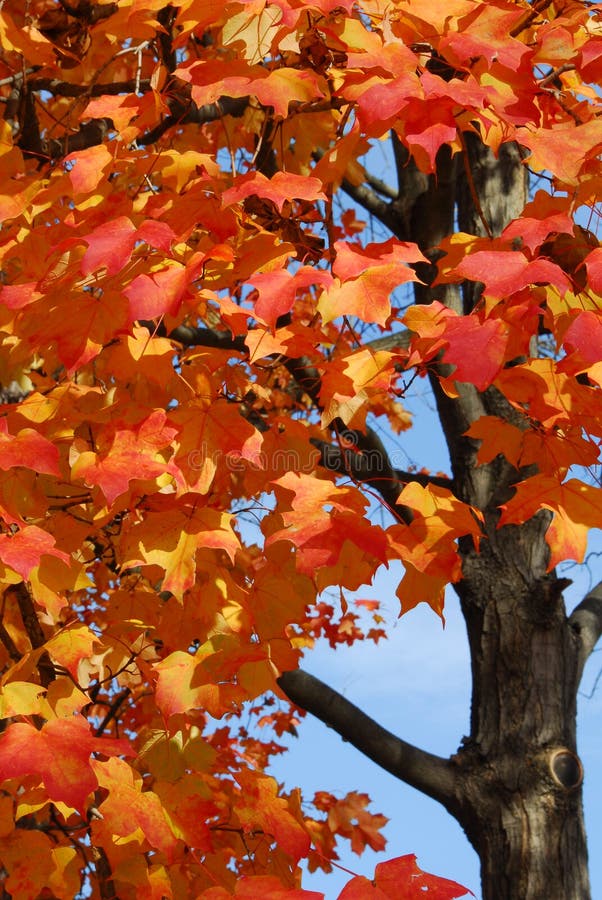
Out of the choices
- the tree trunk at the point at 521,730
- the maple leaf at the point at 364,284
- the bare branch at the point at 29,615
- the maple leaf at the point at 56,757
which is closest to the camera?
the maple leaf at the point at 56,757

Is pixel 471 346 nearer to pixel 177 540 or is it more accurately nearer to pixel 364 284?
pixel 364 284

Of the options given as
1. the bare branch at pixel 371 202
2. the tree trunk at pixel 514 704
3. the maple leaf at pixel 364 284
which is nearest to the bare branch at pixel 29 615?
the maple leaf at pixel 364 284

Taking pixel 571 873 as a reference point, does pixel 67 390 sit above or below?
above

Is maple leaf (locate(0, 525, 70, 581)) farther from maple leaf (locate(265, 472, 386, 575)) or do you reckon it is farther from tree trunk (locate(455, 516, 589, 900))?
tree trunk (locate(455, 516, 589, 900))

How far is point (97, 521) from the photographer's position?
262cm

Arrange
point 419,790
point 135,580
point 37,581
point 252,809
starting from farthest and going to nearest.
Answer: point 419,790 → point 135,580 → point 252,809 → point 37,581

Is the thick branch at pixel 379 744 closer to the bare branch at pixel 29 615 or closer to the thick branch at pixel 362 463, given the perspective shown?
the thick branch at pixel 362 463

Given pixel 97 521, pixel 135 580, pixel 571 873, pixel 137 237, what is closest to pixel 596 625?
pixel 571 873

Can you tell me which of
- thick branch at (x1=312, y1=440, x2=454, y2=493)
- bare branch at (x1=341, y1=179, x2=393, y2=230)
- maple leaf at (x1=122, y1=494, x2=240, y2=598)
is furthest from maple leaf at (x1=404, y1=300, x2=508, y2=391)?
bare branch at (x1=341, y1=179, x2=393, y2=230)

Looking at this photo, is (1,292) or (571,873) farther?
(571,873)

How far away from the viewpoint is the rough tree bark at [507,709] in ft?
11.7

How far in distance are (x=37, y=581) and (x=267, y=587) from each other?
642 millimetres

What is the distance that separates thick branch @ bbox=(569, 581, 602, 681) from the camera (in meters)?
4.12

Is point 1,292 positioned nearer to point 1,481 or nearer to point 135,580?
point 1,481
